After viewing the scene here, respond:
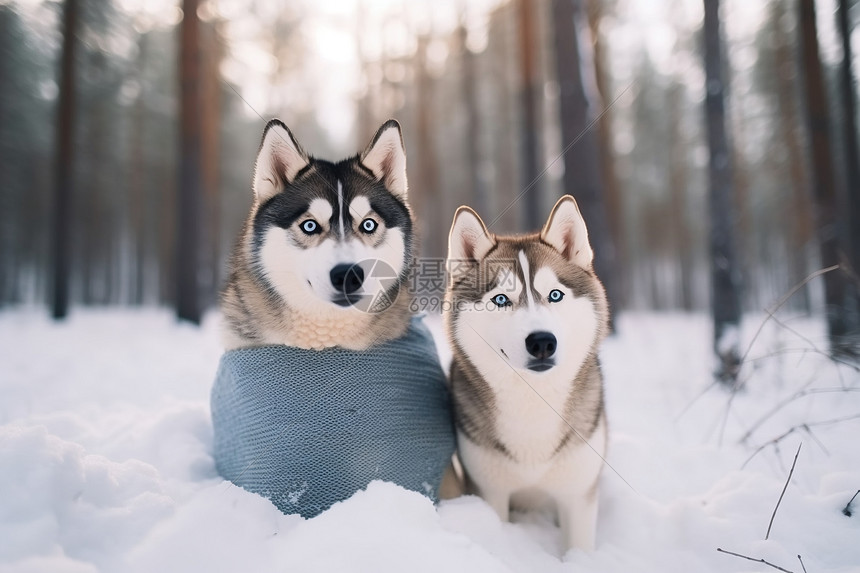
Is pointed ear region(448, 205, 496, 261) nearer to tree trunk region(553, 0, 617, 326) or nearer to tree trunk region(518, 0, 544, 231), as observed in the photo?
tree trunk region(553, 0, 617, 326)

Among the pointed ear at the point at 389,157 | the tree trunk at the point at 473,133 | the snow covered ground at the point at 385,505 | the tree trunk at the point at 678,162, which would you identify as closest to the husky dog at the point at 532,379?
the snow covered ground at the point at 385,505

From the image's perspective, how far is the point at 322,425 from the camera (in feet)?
7.01

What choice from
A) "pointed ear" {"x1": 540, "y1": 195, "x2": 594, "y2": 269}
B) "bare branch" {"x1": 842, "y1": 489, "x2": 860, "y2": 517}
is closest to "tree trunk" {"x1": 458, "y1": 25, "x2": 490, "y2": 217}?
"pointed ear" {"x1": 540, "y1": 195, "x2": 594, "y2": 269}

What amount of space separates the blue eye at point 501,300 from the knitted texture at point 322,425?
1.78ft

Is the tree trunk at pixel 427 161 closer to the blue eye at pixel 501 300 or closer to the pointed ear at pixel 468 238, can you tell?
the pointed ear at pixel 468 238

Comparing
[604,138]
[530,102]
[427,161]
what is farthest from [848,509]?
[427,161]

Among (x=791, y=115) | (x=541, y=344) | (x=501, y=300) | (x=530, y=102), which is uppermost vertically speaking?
(x=791, y=115)

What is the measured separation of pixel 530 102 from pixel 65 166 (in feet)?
33.3

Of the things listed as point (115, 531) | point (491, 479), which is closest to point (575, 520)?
point (491, 479)

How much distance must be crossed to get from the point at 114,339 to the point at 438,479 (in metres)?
8.03

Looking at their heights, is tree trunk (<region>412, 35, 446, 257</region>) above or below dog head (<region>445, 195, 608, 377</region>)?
above

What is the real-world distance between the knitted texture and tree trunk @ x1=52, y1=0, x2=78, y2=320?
35.5 ft

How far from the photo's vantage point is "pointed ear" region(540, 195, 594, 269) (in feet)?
8.38

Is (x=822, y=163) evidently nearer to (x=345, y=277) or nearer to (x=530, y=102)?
(x=530, y=102)
